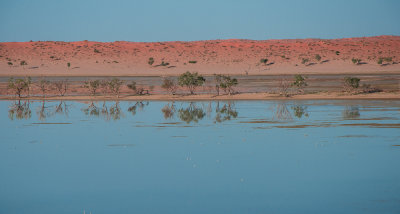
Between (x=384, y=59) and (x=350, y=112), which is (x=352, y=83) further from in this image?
(x=384, y=59)

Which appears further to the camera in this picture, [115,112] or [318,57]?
[318,57]

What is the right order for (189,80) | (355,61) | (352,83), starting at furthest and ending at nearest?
(355,61) → (189,80) → (352,83)

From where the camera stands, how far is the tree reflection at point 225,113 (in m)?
25.1

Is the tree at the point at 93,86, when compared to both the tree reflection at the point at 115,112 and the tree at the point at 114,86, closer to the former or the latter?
the tree at the point at 114,86

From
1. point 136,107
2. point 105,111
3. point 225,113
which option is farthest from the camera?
point 136,107

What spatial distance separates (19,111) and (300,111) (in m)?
15.6

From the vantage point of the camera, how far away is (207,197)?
36.9 feet

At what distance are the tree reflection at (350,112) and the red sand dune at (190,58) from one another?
4504 cm

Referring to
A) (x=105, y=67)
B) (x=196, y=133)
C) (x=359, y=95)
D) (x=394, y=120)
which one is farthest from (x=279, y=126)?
(x=105, y=67)

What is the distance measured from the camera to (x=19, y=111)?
30.7 meters

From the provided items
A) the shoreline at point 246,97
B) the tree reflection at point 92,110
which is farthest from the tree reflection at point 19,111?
the shoreline at point 246,97

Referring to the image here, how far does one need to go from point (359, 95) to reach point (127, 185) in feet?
87.6

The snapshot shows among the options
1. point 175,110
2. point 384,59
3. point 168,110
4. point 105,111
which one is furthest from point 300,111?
point 384,59

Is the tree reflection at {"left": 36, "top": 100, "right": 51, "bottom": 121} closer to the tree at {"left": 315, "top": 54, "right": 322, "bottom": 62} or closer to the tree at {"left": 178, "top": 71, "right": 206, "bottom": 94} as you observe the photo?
the tree at {"left": 178, "top": 71, "right": 206, "bottom": 94}
